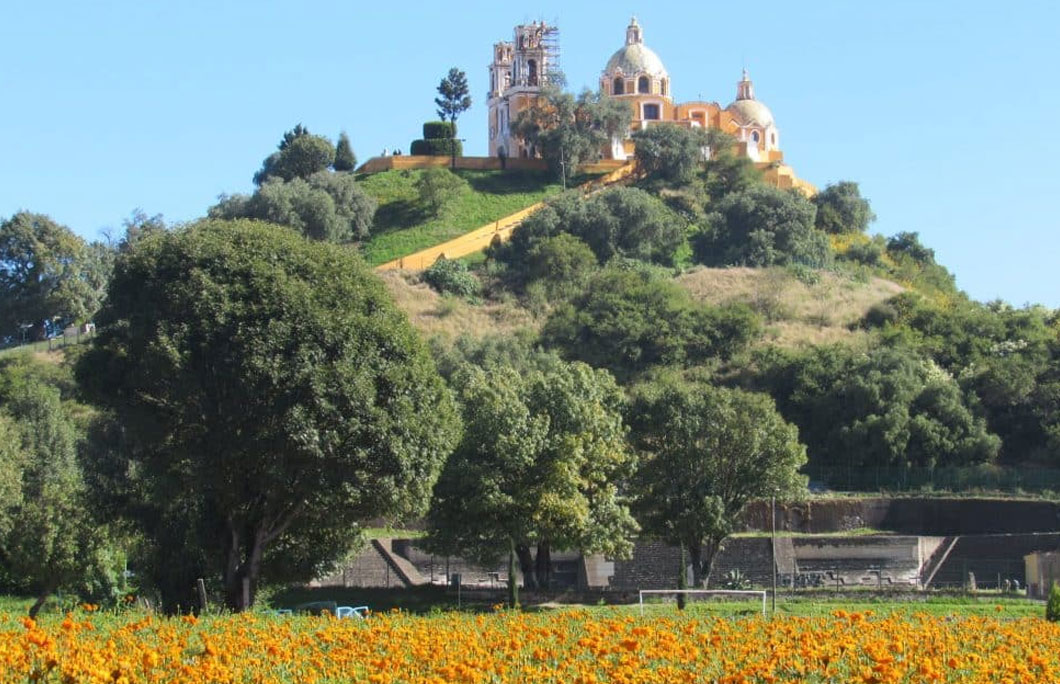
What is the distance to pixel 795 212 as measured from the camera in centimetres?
8856

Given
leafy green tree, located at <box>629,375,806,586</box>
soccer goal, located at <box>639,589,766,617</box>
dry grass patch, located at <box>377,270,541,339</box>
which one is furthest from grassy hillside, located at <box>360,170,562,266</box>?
soccer goal, located at <box>639,589,766,617</box>

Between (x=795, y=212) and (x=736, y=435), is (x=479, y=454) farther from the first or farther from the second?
(x=795, y=212)

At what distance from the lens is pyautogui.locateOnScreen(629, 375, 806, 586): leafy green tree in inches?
1742

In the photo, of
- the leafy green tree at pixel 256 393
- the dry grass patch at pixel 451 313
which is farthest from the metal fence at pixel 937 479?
the leafy green tree at pixel 256 393

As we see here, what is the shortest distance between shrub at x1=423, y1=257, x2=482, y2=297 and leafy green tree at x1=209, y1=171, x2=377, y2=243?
5.44m

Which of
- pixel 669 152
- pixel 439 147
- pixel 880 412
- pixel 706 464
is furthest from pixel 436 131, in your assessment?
pixel 706 464

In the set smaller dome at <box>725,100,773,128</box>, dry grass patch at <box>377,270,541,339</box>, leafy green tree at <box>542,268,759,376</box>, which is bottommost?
leafy green tree at <box>542,268,759,376</box>

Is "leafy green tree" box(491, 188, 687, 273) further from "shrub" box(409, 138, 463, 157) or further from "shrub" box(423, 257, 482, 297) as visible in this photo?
"shrub" box(409, 138, 463, 157)

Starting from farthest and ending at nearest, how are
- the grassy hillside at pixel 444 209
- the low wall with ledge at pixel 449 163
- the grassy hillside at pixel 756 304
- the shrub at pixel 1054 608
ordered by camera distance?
the low wall with ledge at pixel 449 163 < the grassy hillside at pixel 444 209 < the grassy hillside at pixel 756 304 < the shrub at pixel 1054 608

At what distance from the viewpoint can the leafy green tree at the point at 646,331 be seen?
71.8 metres

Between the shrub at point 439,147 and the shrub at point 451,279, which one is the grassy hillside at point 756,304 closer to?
the shrub at point 451,279

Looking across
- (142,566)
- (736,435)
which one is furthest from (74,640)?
(736,435)

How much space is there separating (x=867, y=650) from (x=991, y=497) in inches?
1620

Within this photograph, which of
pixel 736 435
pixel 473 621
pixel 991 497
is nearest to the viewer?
pixel 473 621
